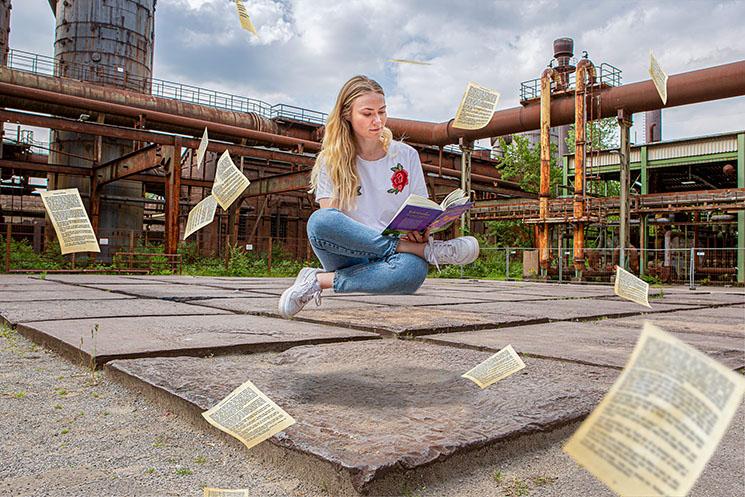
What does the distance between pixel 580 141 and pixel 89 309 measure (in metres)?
13.3

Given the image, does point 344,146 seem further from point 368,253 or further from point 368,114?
point 368,253

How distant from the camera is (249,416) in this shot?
4.38 ft

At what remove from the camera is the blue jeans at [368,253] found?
6.41ft

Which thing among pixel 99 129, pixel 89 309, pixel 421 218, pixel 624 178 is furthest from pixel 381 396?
pixel 624 178

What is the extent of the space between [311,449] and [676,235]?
24033mm

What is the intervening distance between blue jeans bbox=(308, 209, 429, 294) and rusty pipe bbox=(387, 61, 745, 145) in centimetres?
764

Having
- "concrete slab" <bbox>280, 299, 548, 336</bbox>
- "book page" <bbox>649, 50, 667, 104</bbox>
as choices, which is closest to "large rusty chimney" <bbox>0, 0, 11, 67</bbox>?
"concrete slab" <bbox>280, 299, 548, 336</bbox>

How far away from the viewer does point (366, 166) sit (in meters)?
2.15

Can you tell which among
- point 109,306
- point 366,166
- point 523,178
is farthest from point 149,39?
point 366,166

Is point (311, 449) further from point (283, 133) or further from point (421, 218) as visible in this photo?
point (283, 133)

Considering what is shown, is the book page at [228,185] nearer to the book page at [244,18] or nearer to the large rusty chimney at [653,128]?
the book page at [244,18]

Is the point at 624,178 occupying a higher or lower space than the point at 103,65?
lower

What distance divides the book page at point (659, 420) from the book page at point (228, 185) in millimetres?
1705

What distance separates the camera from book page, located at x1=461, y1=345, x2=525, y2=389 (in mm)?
1721
